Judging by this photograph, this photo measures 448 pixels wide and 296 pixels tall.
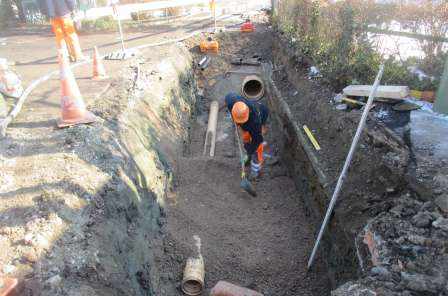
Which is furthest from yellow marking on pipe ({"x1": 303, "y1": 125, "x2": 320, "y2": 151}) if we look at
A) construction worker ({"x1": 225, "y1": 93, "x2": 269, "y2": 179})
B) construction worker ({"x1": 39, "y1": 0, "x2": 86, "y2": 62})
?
construction worker ({"x1": 39, "y1": 0, "x2": 86, "y2": 62})

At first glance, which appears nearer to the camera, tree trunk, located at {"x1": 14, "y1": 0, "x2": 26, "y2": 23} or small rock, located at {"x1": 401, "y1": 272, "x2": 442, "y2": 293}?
small rock, located at {"x1": 401, "y1": 272, "x2": 442, "y2": 293}

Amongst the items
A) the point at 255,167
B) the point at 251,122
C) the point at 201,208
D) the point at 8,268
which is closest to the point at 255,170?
the point at 255,167

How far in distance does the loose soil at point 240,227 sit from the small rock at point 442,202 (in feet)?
5.45

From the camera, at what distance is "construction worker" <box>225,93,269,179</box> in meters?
5.61

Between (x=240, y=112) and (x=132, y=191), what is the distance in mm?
2323

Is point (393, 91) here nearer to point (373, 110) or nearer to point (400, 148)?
point (373, 110)

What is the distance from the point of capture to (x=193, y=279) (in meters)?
3.78

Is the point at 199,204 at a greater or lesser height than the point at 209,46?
lesser

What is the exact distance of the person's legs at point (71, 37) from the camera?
7.03 metres

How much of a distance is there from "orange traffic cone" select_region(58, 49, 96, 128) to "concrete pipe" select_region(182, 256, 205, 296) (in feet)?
7.76

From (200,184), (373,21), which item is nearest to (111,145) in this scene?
(200,184)

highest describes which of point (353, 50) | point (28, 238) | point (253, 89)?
point (353, 50)

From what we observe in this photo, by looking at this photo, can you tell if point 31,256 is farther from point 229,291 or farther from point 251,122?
point 251,122

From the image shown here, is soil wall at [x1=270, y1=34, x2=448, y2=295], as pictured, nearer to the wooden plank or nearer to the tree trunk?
the wooden plank
